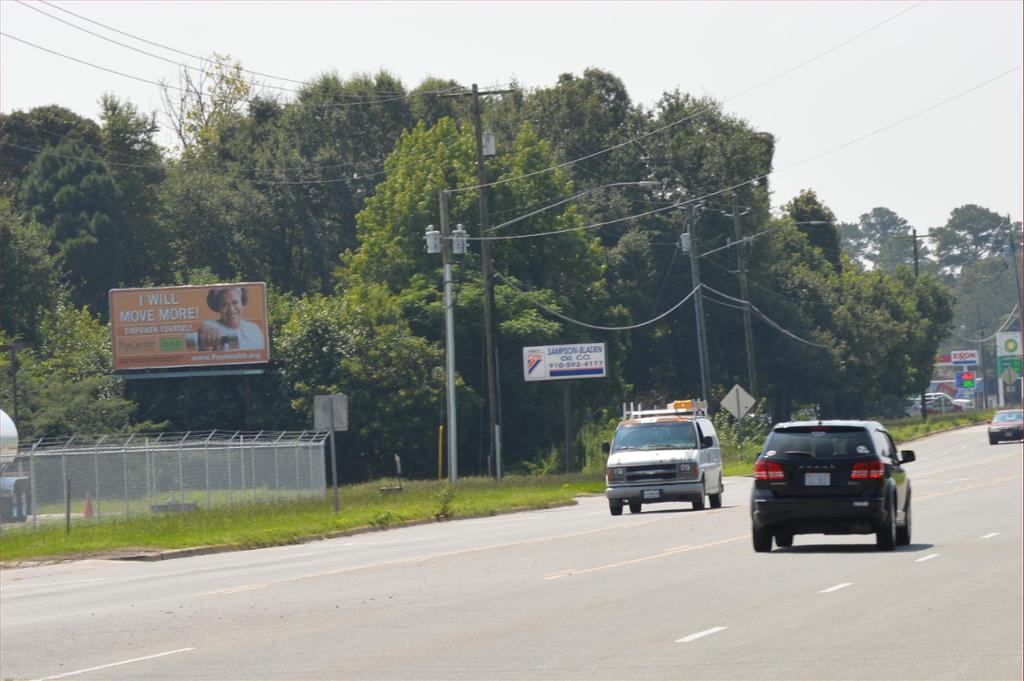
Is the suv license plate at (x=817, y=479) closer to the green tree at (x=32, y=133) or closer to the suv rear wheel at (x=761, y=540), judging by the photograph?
the suv rear wheel at (x=761, y=540)

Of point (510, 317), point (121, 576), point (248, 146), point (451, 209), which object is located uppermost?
point (248, 146)

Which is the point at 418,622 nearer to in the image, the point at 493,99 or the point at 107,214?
the point at 107,214

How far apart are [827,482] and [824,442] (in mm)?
709

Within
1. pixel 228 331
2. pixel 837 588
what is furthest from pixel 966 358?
pixel 837 588

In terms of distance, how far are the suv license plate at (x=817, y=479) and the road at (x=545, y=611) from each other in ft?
3.62

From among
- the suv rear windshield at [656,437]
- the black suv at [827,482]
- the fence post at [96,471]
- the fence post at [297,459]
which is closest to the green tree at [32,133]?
the fence post at [297,459]

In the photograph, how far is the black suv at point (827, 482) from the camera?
76.1 ft

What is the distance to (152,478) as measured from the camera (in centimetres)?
4366

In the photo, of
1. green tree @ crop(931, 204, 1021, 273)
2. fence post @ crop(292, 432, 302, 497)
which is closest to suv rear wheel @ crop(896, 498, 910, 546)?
fence post @ crop(292, 432, 302, 497)

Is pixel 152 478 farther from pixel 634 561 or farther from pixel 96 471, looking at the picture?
pixel 634 561

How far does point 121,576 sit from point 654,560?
8.03 metres

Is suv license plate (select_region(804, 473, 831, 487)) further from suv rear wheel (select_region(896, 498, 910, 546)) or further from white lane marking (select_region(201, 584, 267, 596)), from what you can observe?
white lane marking (select_region(201, 584, 267, 596))

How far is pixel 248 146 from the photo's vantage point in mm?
89625

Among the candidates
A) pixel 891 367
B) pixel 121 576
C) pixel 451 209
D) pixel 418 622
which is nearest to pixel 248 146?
pixel 451 209
